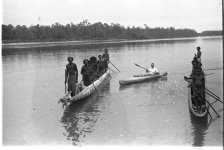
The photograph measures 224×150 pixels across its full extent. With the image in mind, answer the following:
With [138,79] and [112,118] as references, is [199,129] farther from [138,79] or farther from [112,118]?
[138,79]

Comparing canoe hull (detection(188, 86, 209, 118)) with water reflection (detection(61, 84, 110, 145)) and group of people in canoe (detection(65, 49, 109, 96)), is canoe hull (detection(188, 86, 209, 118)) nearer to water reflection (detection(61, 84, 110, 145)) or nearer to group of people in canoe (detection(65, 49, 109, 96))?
water reflection (detection(61, 84, 110, 145))

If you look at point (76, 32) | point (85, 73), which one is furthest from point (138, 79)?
point (76, 32)

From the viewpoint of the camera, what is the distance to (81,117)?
539 inches

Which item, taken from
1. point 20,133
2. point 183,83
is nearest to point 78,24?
point 183,83

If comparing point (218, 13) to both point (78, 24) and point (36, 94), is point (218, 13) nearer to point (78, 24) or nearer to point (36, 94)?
point (36, 94)

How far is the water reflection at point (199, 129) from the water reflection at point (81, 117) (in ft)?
12.5

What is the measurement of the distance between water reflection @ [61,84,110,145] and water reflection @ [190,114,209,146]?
3803mm

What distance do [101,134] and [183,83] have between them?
10849mm

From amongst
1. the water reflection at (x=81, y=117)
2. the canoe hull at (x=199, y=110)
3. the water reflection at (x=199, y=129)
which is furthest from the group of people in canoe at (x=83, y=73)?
the water reflection at (x=199, y=129)

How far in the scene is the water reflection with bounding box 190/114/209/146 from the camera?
34.2ft

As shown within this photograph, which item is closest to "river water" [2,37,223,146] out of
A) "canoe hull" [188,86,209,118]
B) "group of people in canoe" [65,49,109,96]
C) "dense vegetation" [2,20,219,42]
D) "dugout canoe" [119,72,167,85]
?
"canoe hull" [188,86,209,118]

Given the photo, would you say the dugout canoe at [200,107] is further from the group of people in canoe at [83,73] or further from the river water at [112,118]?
the group of people in canoe at [83,73]

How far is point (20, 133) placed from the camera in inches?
462

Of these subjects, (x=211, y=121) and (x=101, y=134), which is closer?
(x=101, y=134)
